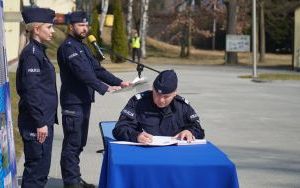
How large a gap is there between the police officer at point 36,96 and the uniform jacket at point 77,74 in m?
0.74

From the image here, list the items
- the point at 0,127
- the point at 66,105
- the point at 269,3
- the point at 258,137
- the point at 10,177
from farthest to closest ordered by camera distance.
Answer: the point at 269,3 < the point at 258,137 < the point at 66,105 < the point at 10,177 < the point at 0,127

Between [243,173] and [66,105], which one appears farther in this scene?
[243,173]

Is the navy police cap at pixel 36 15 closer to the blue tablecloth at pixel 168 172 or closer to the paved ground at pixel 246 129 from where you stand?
the paved ground at pixel 246 129

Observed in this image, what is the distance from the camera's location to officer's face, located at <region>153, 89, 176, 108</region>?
541 centimetres

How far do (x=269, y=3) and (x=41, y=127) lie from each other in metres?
49.0

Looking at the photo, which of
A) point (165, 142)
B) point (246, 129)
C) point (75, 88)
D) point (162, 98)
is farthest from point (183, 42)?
point (165, 142)

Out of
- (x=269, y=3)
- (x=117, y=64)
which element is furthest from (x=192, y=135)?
(x=269, y=3)

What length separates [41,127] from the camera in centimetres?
570

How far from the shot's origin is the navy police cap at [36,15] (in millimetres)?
5691

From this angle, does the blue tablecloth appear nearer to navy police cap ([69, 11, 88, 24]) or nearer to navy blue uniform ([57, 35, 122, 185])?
navy blue uniform ([57, 35, 122, 185])

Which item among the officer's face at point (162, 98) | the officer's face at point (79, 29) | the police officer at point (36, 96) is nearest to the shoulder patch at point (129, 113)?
the officer's face at point (162, 98)

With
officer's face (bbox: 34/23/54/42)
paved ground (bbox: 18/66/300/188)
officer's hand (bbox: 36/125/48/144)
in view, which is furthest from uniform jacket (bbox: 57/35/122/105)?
officer's hand (bbox: 36/125/48/144)

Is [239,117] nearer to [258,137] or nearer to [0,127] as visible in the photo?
[258,137]

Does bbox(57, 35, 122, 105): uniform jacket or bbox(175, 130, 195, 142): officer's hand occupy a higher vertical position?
bbox(57, 35, 122, 105): uniform jacket
